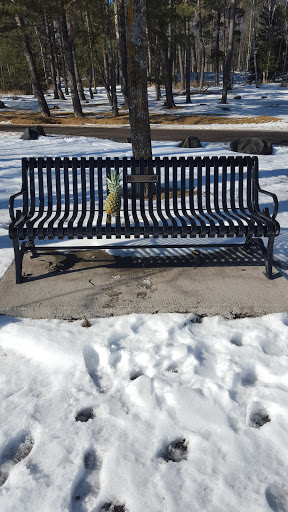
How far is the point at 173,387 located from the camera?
97.2 inches

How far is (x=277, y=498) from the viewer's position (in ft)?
6.00

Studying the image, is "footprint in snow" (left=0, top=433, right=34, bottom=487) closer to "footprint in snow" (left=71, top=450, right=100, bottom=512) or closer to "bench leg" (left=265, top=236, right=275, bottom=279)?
"footprint in snow" (left=71, top=450, right=100, bottom=512)

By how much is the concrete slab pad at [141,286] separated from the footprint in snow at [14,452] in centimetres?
121

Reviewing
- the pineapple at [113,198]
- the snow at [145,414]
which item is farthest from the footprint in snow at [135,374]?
the pineapple at [113,198]

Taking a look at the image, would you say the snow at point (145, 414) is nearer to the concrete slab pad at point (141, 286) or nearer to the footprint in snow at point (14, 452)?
the footprint in snow at point (14, 452)

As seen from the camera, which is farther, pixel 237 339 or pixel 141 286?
pixel 141 286

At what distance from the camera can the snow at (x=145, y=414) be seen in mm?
1867

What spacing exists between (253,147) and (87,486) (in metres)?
10.1

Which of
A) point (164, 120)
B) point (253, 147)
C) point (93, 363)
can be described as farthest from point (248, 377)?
point (164, 120)

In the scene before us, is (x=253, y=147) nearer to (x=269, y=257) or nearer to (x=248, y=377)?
(x=269, y=257)

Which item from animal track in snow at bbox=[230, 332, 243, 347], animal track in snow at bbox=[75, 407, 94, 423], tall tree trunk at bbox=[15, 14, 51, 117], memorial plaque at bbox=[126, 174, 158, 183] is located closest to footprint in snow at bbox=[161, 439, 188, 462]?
animal track in snow at bbox=[75, 407, 94, 423]

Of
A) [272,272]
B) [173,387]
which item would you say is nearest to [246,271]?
[272,272]

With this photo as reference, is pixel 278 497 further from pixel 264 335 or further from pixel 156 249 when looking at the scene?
pixel 156 249

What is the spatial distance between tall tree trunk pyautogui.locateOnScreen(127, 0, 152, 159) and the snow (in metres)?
3.95
